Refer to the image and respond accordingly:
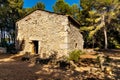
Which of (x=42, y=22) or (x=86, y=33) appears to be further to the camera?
(x=86, y=33)

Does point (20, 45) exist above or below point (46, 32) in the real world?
below

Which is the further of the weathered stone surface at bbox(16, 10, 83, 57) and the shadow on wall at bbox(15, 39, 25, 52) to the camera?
the shadow on wall at bbox(15, 39, 25, 52)

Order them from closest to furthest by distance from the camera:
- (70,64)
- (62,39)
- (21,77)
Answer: (21,77)
(70,64)
(62,39)

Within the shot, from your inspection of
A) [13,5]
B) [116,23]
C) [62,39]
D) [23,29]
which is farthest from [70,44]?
[13,5]

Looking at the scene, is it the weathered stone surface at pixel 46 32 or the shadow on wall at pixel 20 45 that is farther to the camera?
the shadow on wall at pixel 20 45

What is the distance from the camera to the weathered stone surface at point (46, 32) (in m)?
18.0

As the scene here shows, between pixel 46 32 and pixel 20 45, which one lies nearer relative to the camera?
pixel 46 32

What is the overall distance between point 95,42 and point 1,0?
19968 mm

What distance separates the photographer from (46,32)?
748 inches

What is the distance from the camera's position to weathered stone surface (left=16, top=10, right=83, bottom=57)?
707 inches

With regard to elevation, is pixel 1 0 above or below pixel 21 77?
above

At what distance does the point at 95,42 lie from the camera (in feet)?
120

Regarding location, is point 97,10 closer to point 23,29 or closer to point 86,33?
point 86,33

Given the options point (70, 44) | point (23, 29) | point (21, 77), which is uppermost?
point (23, 29)
